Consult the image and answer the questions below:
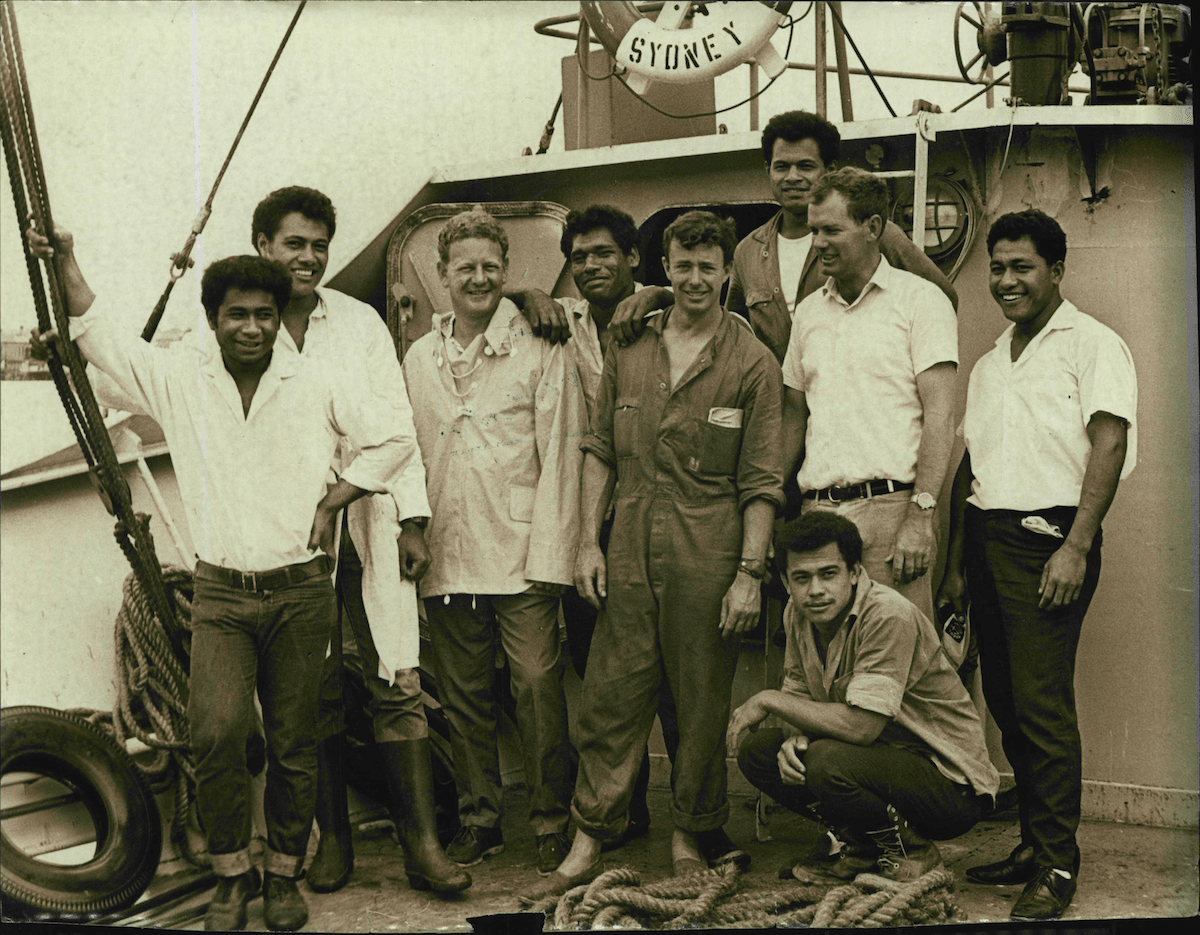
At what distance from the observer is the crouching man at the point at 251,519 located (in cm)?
436

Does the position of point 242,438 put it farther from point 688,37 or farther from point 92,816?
point 688,37

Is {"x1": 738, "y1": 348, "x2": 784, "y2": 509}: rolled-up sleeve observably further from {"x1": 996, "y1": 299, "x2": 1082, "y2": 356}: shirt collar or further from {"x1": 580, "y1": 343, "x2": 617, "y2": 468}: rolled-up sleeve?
{"x1": 996, "y1": 299, "x2": 1082, "y2": 356}: shirt collar

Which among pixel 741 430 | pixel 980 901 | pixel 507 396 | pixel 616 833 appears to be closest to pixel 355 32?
pixel 507 396

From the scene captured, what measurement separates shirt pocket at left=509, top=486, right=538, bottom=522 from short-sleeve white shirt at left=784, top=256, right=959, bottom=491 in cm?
93

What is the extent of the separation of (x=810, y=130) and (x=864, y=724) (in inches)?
77.3

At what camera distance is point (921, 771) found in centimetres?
424

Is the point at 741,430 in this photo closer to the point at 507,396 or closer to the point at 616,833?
the point at 507,396

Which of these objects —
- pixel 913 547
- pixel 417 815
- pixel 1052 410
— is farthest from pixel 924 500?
pixel 417 815

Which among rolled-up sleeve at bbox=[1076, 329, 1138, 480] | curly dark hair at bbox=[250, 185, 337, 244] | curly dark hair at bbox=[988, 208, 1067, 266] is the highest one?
curly dark hair at bbox=[250, 185, 337, 244]

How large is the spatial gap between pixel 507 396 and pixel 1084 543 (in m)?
1.94

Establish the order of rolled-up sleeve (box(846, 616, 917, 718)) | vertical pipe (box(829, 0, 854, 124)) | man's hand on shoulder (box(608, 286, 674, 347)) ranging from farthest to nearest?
vertical pipe (box(829, 0, 854, 124)) < man's hand on shoulder (box(608, 286, 674, 347)) < rolled-up sleeve (box(846, 616, 917, 718))

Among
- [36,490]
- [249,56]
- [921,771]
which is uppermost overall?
[249,56]

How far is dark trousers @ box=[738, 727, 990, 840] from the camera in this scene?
13.8 ft

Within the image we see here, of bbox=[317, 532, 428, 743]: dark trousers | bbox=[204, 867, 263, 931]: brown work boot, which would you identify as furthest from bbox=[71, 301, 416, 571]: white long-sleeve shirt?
bbox=[204, 867, 263, 931]: brown work boot
